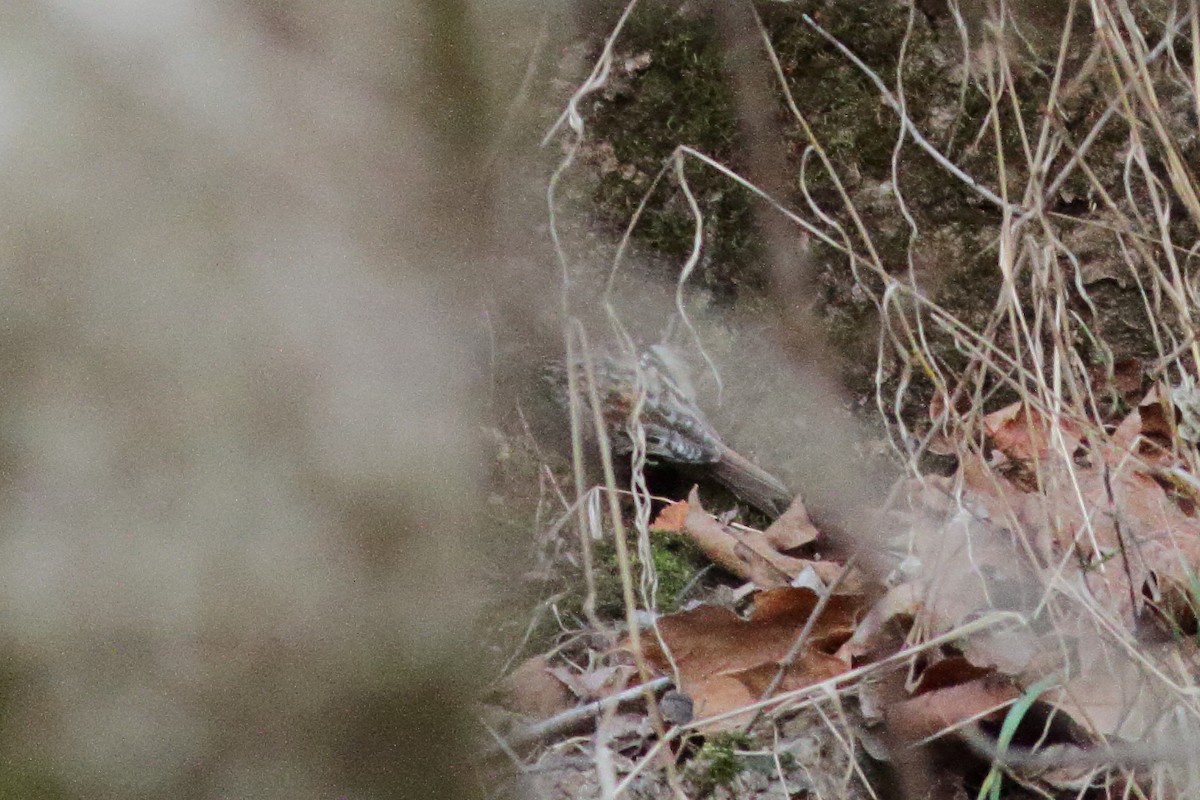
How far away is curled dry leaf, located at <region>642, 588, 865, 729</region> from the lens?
1.12 meters

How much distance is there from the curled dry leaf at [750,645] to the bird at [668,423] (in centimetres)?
24

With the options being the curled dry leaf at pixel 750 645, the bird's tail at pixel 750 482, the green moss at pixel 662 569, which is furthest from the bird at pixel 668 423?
the curled dry leaf at pixel 750 645

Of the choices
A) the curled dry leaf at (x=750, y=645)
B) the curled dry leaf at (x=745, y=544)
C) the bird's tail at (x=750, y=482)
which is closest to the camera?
the curled dry leaf at (x=750, y=645)

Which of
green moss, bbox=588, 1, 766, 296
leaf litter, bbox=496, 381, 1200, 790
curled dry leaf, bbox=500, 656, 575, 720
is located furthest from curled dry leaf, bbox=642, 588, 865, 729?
green moss, bbox=588, 1, 766, 296

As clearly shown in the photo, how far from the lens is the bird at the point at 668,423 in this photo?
1380mm

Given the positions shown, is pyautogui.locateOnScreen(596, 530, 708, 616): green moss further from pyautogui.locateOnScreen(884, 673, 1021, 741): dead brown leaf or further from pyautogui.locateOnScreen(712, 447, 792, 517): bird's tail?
pyautogui.locateOnScreen(884, 673, 1021, 741): dead brown leaf

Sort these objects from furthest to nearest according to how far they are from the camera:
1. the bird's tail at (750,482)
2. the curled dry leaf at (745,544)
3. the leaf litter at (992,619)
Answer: the bird's tail at (750,482) → the curled dry leaf at (745,544) → the leaf litter at (992,619)

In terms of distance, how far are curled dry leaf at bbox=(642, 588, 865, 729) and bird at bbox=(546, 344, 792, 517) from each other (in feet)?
0.79

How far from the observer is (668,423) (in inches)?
55.3

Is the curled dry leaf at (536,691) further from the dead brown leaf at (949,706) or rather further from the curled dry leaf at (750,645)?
the dead brown leaf at (949,706)

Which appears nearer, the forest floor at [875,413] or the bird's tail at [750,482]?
the forest floor at [875,413]

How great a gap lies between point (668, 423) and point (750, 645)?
0.34 metres

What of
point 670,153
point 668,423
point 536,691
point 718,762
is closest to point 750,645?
point 718,762

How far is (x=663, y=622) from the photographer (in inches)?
45.8
